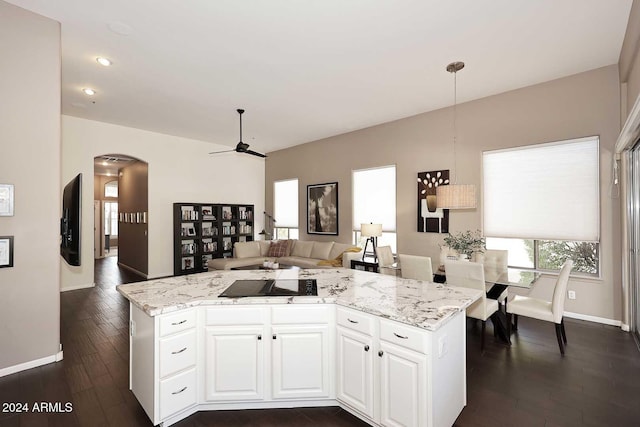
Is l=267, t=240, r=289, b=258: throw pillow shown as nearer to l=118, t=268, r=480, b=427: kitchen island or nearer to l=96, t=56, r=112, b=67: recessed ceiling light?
l=96, t=56, r=112, b=67: recessed ceiling light

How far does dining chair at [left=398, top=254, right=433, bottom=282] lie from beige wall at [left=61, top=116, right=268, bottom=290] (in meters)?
5.55

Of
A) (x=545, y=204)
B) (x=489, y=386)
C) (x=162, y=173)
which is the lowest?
(x=489, y=386)

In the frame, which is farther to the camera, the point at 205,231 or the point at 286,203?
the point at 286,203

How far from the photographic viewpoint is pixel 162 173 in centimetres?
679

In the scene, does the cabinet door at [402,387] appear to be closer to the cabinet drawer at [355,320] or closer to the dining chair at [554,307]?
the cabinet drawer at [355,320]

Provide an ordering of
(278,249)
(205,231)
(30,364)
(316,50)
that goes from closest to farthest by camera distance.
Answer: (30,364)
(316,50)
(278,249)
(205,231)

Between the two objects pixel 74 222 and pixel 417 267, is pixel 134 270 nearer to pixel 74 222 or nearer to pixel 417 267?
pixel 74 222

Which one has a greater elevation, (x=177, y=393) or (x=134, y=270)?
(x=177, y=393)

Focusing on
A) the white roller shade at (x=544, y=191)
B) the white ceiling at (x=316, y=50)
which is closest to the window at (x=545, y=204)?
the white roller shade at (x=544, y=191)

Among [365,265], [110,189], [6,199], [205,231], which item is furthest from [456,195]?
[110,189]

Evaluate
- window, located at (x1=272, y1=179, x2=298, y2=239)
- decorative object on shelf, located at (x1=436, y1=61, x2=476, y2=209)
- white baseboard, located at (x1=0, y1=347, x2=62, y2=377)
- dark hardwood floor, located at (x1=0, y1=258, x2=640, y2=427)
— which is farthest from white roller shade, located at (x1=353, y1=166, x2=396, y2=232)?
white baseboard, located at (x1=0, y1=347, x2=62, y2=377)

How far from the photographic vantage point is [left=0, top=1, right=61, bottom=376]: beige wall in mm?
2709

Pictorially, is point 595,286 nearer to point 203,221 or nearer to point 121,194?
point 203,221

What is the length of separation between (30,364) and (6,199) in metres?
1.54
